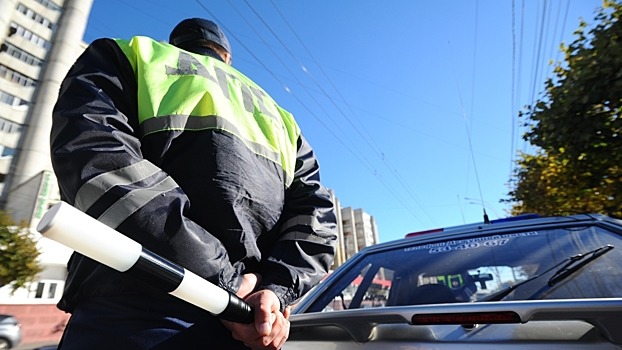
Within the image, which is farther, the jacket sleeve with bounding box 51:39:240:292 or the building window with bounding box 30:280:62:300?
the building window with bounding box 30:280:62:300

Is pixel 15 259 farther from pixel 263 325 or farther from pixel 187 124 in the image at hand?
pixel 263 325

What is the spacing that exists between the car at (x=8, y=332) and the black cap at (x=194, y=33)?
14.0 m

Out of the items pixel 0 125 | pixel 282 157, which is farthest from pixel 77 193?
pixel 0 125

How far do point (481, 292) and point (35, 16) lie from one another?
4266 centimetres

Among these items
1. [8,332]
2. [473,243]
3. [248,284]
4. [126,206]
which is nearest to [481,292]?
[473,243]

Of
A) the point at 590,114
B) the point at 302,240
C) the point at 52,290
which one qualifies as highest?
the point at 590,114

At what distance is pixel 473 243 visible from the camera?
2.12 m

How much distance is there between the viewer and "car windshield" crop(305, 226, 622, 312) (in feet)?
5.08

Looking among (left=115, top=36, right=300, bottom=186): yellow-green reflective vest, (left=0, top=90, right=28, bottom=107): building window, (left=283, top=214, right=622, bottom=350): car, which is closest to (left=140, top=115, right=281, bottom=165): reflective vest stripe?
(left=115, top=36, right=300, bottom=186): yellow-green reflective vest

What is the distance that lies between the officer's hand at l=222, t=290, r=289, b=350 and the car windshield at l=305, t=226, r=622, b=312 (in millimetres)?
967

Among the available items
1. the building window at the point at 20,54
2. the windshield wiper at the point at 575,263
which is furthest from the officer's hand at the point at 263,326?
the building window at the point at 20,54

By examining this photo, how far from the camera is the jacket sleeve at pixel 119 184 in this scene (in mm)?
862

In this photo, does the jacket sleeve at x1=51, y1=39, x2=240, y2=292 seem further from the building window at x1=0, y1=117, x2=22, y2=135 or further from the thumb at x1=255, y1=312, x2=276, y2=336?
the building window at x1=0, y1=117, x2=22, y2=135

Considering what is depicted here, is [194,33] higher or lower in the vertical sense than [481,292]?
higher
